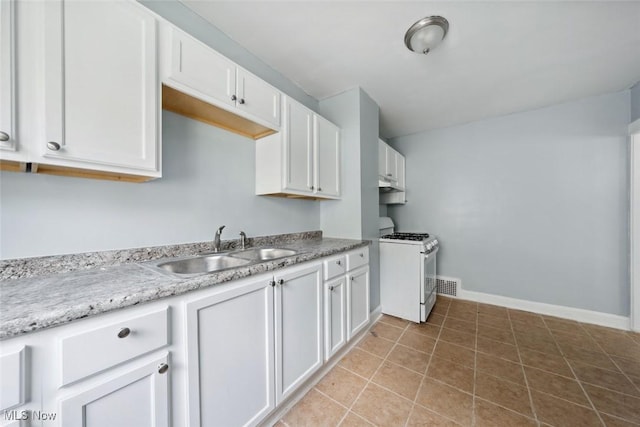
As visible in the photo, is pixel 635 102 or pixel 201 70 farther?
pixel 635 102

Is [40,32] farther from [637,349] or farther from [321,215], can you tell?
[637,349]

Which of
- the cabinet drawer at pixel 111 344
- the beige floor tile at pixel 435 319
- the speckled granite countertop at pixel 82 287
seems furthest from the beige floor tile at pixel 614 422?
the cabinet drawer at pixel 111 344

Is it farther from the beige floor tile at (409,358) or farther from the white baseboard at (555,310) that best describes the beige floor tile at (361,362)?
the white baseboard at (555,310)

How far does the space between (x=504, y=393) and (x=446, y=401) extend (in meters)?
0.43

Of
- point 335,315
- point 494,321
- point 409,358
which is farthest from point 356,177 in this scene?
point 494,321

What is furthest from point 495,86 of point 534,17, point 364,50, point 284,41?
point 284,41

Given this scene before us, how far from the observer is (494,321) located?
2443mm

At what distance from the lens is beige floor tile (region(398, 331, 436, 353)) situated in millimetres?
1971

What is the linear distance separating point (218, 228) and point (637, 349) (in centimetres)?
370

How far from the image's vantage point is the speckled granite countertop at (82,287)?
57 centimetres

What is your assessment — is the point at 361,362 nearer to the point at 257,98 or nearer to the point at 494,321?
the point at 494,321

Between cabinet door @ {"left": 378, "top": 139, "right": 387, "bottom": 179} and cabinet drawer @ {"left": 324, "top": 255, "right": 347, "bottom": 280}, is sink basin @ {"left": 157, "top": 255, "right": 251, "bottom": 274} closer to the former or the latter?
cabinet drawer @ {"left": 324, "top": 255, "right": 347, "bottom": 280}

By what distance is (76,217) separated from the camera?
1.03 m

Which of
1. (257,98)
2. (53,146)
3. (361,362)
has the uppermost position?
(257,98)
